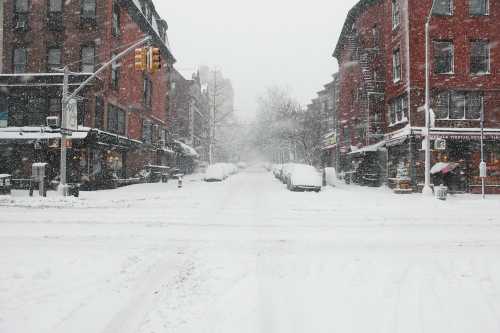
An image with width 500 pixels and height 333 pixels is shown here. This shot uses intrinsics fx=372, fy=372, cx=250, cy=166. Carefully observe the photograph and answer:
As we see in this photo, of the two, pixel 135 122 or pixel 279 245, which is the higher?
pixel 135 122

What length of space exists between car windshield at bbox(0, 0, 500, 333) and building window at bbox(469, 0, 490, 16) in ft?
0.60

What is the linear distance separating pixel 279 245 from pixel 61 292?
4142mm

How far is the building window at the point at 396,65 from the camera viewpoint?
24.8m

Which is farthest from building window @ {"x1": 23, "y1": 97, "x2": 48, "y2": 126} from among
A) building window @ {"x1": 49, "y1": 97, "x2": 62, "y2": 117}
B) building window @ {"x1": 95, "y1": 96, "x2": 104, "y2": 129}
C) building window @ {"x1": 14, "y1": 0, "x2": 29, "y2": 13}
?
building window @ {"x1": 14, "y1": 0, "x2": 29, "y2": 13}

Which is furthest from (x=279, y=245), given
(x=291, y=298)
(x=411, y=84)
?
(x=411, y=84)

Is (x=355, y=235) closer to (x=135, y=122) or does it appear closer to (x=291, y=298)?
(x=291, y=298)

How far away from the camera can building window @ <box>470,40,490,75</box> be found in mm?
23344

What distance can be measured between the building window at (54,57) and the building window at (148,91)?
30.8 feet

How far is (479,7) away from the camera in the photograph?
23.4 metres

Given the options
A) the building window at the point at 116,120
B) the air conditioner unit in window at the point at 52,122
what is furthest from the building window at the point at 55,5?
the air conditioner unit in window at the point at 52,122

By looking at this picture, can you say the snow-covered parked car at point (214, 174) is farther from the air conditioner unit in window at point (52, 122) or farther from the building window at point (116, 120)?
the air conditioner unit in window at point (52, 122)

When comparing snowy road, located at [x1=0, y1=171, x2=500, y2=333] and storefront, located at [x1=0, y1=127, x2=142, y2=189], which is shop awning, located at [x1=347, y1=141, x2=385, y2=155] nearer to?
snowy road, located at [x1=0, y1=171, x2=500, y2=333]

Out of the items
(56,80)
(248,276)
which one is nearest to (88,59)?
(56,80)

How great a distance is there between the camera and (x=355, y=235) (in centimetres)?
876
